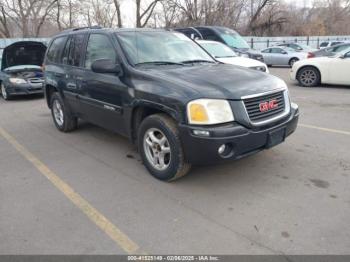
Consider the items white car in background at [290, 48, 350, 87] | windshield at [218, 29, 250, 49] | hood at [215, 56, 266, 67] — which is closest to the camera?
hood at [215, 56, 266, 67]

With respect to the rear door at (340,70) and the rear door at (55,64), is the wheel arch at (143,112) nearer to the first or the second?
the rear door at (55,64)

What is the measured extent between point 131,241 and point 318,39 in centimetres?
3924

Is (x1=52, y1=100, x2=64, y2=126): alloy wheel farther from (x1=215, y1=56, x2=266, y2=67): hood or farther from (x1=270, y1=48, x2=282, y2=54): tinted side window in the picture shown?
(x1=270, y1=48, x2=282, y2=54): tinted side window

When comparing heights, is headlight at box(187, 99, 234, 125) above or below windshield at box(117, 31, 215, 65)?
below

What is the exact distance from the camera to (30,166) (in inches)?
179

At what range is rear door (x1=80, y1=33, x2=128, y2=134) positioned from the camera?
426 centimetres

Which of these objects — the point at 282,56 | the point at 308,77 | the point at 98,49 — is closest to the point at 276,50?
the point at 282,56

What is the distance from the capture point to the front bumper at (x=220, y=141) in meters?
3.23

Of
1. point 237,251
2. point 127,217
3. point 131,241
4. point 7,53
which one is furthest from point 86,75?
point 7,53

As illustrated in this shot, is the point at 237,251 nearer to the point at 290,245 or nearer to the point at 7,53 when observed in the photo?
the point at 290,245

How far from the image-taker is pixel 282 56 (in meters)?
19.5

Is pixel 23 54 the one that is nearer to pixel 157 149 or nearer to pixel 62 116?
pixel 62 116

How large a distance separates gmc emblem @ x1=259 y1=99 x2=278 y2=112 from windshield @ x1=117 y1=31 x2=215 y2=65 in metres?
1.34

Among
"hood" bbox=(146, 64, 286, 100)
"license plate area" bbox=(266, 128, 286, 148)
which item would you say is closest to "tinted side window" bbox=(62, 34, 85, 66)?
"hood" bbox=(146, 64, 286, 100)
